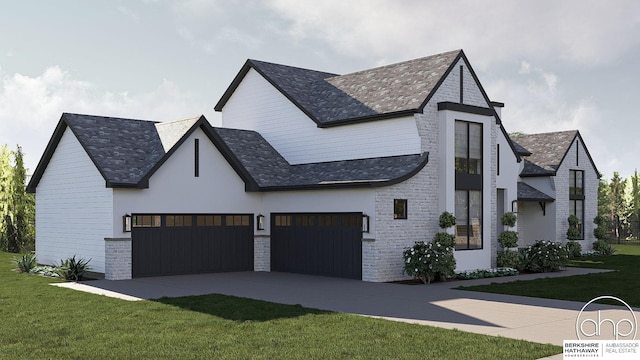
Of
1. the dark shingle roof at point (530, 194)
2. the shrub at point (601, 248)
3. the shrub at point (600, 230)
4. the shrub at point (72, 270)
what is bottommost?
the shrub at point (601, 248)

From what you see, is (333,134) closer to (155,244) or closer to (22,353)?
(155,244)

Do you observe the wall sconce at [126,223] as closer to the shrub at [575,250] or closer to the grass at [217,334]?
the grass at [217,334]

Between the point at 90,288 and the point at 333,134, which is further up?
the point at 333,134

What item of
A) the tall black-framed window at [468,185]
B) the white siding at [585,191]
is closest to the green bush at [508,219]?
the tall black-framed window at [468,185]

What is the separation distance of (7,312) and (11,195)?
28709mm

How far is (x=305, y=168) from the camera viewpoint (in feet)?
92.1

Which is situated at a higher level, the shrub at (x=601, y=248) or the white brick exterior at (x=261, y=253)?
the white brick exterior at (x=261, y=253)

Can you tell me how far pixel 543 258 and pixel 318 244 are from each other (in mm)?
8669

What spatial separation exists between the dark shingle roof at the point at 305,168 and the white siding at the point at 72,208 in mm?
4717

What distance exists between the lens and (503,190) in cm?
2967

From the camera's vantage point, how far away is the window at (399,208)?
23.4m

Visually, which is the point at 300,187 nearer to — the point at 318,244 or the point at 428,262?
the point at 318,244

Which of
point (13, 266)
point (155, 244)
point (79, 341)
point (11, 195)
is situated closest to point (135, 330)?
point (79, 341)

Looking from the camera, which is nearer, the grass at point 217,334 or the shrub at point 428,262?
the grass at point 217,334
